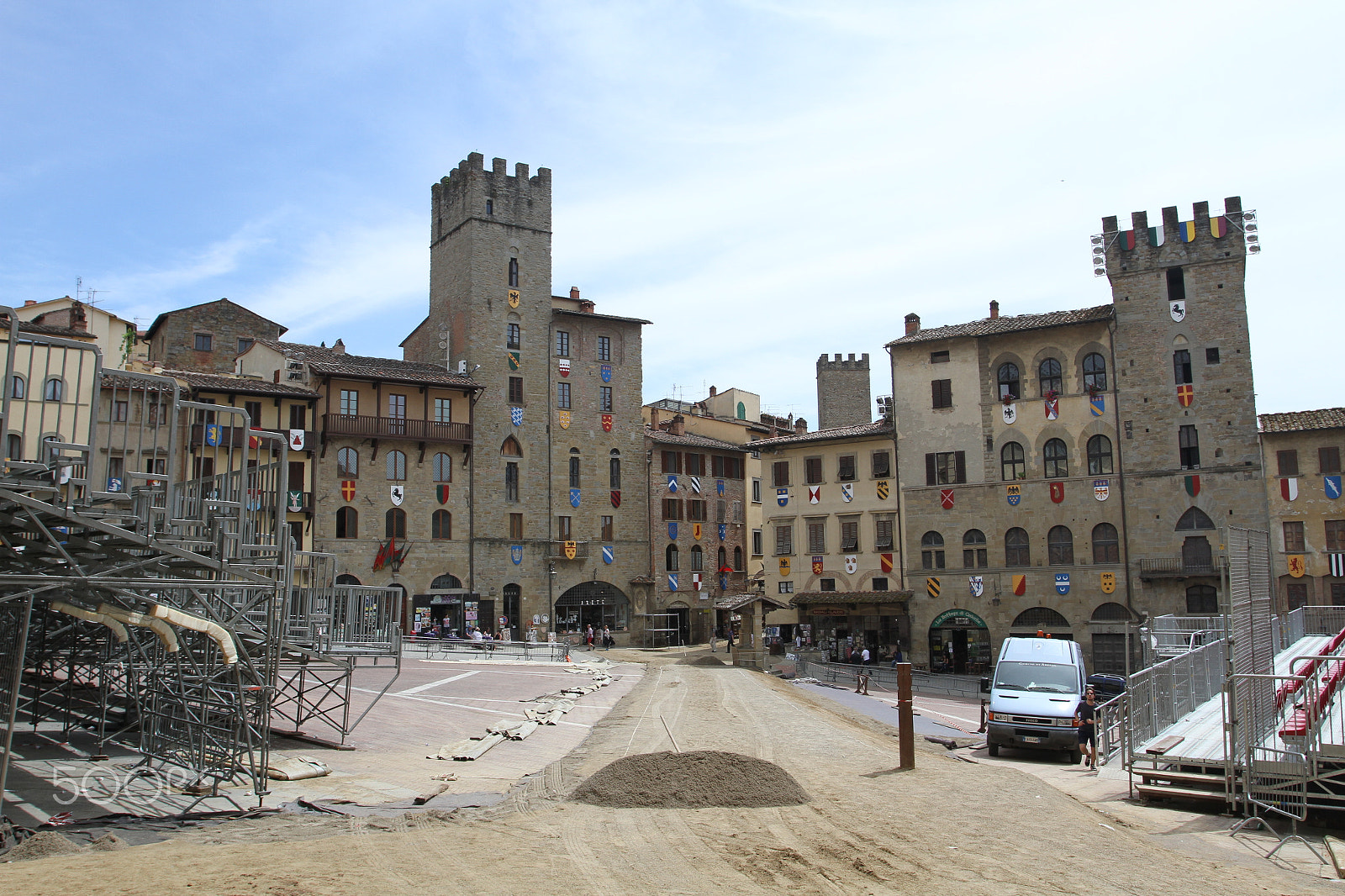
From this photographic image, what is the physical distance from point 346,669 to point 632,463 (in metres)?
42.4

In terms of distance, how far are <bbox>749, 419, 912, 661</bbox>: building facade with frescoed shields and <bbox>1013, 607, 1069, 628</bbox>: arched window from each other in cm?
490

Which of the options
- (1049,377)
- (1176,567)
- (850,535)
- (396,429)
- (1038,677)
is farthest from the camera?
(396,429)

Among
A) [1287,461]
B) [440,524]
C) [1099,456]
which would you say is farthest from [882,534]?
[440,524]

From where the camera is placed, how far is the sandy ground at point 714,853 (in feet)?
31.7

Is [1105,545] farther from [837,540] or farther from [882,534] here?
[837,540]

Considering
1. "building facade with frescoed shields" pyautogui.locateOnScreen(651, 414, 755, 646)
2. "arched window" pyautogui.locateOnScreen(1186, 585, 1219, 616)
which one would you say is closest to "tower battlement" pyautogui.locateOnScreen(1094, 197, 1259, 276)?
"arched window" pyautogui.locateOnScreen(1186, 585, 1219, 616)

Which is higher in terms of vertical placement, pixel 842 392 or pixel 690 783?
pixel 842 392

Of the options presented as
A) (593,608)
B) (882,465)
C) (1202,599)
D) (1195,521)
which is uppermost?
(882,465)

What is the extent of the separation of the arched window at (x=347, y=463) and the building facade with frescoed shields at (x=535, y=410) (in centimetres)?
618

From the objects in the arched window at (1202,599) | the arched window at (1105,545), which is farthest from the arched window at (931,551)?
the arched window at (1202,599)

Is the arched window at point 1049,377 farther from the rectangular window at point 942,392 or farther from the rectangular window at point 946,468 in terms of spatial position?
the rectangular window at point 946,468

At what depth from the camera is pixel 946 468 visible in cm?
4756

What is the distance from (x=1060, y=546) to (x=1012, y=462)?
4.22 meters

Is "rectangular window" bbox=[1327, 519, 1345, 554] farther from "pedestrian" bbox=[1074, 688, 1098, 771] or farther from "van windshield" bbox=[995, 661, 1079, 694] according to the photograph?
"van windshield" bbox=[995, 661, 1079, 694]
